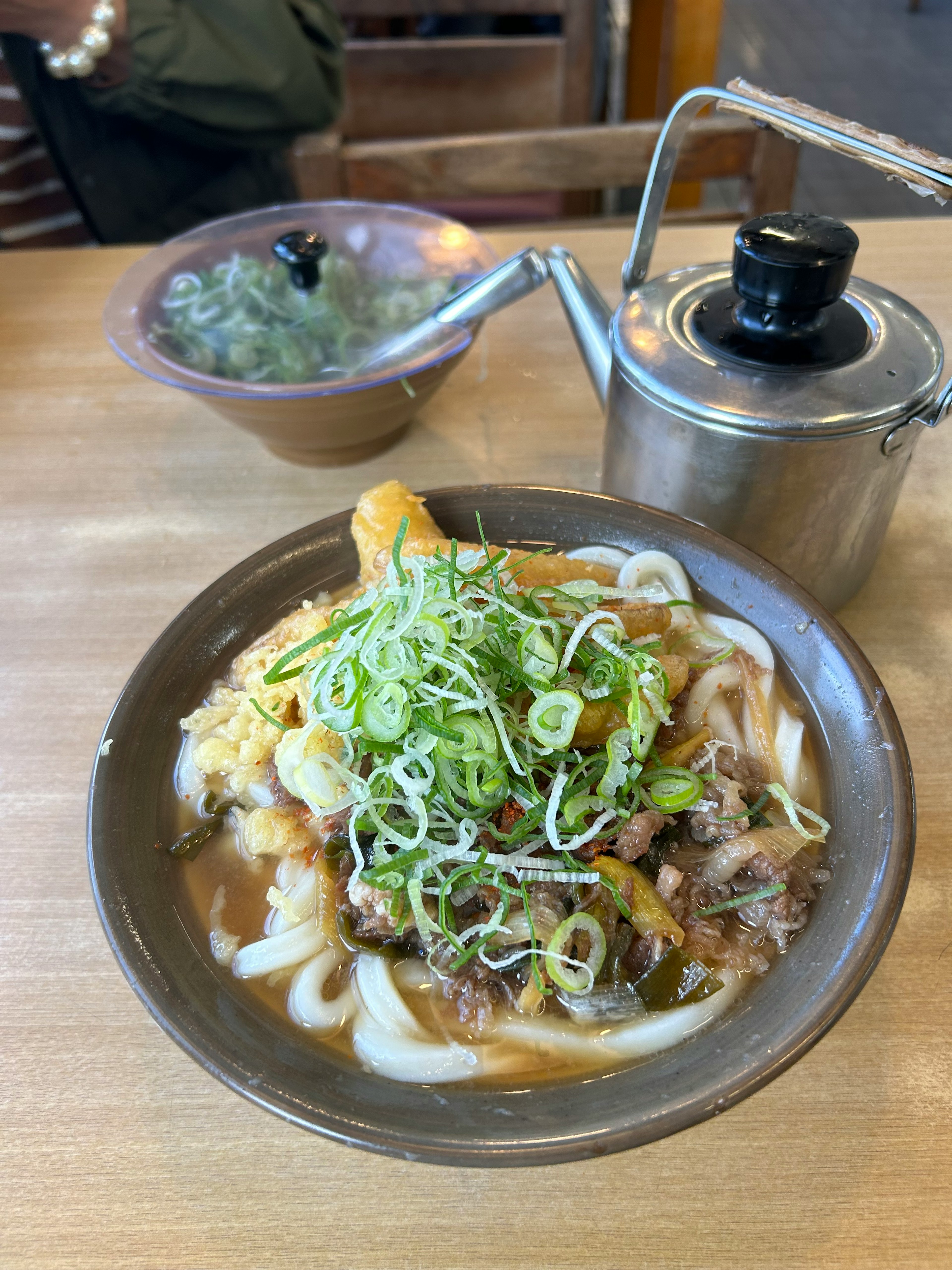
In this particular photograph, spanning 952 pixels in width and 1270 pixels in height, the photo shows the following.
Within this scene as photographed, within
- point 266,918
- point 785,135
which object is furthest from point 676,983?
point 785,135

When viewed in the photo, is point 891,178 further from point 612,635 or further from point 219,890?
point 219,890

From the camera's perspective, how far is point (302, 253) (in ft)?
4.97

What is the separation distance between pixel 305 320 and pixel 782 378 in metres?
0.97

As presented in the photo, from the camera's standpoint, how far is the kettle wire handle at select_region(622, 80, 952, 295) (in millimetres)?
978

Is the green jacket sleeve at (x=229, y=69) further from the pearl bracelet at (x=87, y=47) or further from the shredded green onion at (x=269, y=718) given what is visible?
the shredded green onion at (x=269, y=718)

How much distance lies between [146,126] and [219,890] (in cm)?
246

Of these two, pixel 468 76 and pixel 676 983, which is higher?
pixel 468 76

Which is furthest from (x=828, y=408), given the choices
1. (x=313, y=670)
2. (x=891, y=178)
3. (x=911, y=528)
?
(x=313, y=670)

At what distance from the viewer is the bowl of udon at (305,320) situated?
1.46m

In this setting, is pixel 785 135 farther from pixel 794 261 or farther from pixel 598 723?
pixel 598 723

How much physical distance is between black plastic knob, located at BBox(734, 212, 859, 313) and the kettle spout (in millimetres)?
304

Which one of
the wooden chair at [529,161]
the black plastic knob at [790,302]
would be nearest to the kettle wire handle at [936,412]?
the black plastic knob at [790,302]

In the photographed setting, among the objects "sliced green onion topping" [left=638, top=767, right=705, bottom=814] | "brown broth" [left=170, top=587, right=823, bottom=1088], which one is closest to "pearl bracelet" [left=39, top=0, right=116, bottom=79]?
"brown broth" [left=170, top=587, right=823, bottom=1088]

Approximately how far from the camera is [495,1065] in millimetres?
844
